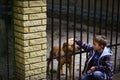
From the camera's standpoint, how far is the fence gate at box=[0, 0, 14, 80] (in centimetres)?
471

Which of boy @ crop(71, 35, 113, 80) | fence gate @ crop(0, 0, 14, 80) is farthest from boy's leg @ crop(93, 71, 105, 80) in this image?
fence gate @ crop(0, 0, 14, 80)

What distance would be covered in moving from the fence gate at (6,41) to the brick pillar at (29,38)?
0.09m

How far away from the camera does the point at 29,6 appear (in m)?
4.64

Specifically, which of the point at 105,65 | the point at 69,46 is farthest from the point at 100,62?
the point at 69,46

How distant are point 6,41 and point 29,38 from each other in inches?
13.6

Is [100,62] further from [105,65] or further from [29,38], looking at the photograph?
[29,38]

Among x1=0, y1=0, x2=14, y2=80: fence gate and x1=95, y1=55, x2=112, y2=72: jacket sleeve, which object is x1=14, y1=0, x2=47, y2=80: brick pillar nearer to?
x1=0, y1=0, x2=14, y2=80: fence gate

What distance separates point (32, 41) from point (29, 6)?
50cm

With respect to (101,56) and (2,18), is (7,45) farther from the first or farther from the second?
(101,56)

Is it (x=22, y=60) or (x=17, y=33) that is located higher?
(x=17, y=33)

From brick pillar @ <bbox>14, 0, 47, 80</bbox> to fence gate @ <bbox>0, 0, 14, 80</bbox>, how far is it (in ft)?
0.31

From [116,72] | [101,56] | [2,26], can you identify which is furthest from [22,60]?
[116,72]

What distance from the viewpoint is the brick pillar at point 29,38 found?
4.66 meters

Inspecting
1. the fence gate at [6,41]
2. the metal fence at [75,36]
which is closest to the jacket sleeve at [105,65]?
the metal fence at [75,36]
